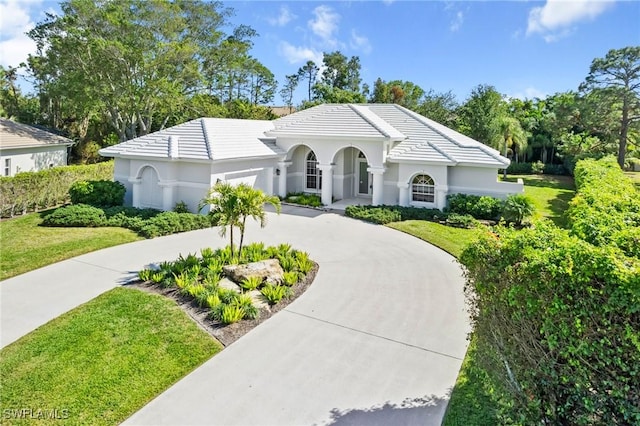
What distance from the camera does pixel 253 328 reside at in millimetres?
8930

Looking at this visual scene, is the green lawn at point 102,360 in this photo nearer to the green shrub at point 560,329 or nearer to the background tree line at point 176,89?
the green shrub at point 560,329

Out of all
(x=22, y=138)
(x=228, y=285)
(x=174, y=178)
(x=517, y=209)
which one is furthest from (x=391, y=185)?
(x=22, y=138)

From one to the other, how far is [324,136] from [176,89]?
18.6m

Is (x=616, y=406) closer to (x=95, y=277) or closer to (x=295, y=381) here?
(x=295, y=381)

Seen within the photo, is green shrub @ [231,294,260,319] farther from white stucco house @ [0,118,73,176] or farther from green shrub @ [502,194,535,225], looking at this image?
white stucco house @ [0,118,73,176]

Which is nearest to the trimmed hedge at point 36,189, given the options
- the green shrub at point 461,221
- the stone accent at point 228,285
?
the stone accent at point 228,285

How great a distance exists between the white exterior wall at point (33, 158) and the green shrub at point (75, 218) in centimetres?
1487

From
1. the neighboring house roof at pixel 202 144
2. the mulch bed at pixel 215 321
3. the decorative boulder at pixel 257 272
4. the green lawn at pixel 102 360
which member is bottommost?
the green lawn at pixel 102 360

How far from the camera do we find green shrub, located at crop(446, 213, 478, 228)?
18.5 metres

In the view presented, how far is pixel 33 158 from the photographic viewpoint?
30.9m

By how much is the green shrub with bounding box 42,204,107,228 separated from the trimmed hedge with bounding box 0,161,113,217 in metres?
3.15

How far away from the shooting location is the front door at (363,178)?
25359 millimetres

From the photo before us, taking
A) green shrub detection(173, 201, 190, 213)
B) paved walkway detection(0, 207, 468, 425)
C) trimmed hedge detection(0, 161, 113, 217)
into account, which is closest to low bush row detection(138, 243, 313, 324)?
paved walkway detection(0, 207, 468, 425)

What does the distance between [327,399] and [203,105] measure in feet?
119
